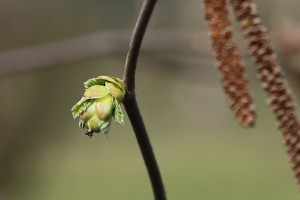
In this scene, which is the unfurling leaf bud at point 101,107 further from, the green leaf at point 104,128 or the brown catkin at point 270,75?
the brown catkin at point 270,75

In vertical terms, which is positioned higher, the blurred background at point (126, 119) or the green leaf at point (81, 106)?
the blurred background at point (126, 119)

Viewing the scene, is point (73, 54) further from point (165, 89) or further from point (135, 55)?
point (165, 89)

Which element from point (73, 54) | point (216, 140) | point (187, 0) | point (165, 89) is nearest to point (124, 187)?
point (165, 89)

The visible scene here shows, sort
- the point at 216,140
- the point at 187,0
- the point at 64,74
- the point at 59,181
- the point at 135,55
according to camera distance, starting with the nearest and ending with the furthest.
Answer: the point at 135,55 → the point at 64,74 → the point at 187,0 → the point at 59,181 → the point at 216,140

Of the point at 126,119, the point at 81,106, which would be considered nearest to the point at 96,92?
the point at 81,106

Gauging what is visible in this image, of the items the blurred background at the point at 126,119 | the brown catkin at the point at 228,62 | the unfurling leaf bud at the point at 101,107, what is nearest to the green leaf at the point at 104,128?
the unfurling leaf bud at the point at 101,107

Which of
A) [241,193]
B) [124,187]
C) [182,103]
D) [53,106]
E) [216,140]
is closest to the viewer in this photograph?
[53,106]

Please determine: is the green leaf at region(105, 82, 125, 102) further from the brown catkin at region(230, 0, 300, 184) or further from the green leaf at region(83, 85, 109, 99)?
the brown catkin at region(230, 0, 300, 184)
